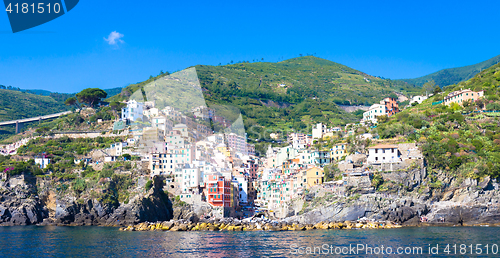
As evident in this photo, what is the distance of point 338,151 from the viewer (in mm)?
59000

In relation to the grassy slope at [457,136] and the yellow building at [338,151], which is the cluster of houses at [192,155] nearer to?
the yellow building at [338,151]

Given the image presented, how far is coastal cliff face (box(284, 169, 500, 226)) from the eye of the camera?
147ft

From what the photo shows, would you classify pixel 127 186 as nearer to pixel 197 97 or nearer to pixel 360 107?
pixel 197 97

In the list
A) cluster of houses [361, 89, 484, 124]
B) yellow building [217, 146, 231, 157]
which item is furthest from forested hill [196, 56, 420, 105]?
yellow building [217, 146, 231, 157]

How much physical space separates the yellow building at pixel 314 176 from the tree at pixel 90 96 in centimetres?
5111

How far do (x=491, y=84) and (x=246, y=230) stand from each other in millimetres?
48060

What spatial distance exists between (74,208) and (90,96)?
1474 inches

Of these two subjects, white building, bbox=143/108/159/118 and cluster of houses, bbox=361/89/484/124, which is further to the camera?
white building, bbox=143/108/159/118

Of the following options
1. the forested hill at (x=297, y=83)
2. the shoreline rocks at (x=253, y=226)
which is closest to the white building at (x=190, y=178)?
the shoreline rocks at (x=253, y=226)

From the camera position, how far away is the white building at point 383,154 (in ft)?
166

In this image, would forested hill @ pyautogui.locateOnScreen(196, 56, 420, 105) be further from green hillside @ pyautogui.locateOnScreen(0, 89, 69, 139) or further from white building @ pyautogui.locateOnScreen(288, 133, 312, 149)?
green hillside @ pyautogui.locateOnScreen(0, 89, 69, 139)

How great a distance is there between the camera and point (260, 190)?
6612cm

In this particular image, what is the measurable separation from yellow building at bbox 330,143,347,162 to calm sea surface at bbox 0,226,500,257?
63.3 feet

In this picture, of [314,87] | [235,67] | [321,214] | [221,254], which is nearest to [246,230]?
[321,214]
